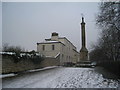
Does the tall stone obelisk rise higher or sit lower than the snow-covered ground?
higher

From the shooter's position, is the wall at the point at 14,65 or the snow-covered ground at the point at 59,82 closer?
the snow-covered ground at the point at 59,82

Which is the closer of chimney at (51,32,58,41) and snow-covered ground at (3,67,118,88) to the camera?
snow-covered ground at (3,67,118,88)

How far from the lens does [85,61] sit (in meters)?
41.9

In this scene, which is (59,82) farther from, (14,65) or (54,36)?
(54,36)

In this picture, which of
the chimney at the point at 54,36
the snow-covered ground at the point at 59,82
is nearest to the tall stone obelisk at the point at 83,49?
the chimney at the point at 54,36

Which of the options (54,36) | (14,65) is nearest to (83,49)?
(14,65)

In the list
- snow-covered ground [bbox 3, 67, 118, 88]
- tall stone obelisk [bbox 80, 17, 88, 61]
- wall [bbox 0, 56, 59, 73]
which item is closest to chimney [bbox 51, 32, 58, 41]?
tall stone obelisk [bbox 80, 17, 88, 61]

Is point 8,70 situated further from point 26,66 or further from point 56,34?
point 56,34

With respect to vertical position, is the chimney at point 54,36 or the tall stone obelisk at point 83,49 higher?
the chimney at point 54,36

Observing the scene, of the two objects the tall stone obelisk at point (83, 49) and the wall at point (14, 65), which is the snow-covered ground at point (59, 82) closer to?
the wall at point (14, 65)

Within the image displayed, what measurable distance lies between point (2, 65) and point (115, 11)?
45.1 ft

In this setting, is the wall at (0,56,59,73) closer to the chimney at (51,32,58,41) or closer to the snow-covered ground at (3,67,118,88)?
the snow-covered ground at (3,67,118,88)

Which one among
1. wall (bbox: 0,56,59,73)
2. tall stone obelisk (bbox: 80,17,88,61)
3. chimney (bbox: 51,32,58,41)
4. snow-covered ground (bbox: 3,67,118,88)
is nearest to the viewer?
snow-covered ground (bbox: 3,67,118,88)

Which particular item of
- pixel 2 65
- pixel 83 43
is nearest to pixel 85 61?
pixel 83 43
